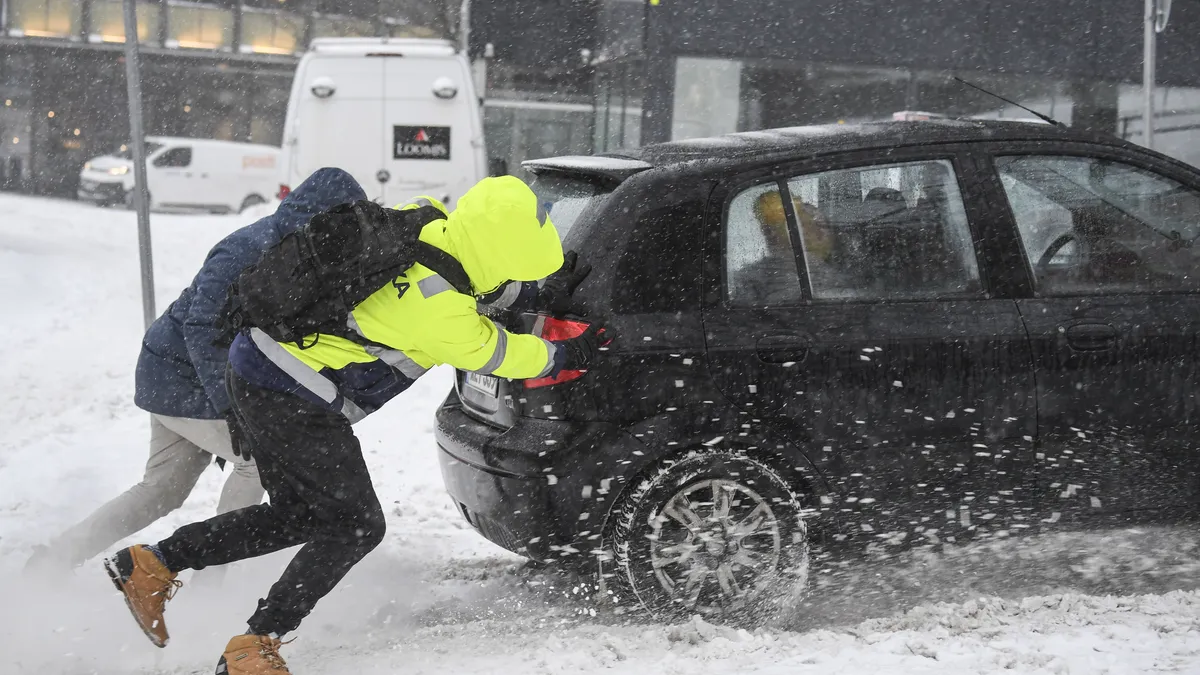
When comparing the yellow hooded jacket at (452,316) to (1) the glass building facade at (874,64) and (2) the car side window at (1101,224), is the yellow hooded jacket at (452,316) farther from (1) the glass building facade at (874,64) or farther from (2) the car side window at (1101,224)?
(1) the glass building facade at (874,64)

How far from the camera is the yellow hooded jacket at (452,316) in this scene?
3.22 metres

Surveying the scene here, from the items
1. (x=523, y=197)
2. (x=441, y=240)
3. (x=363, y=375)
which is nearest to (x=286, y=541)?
(x=363, y=375)

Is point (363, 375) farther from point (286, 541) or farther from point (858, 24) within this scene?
point (858, 24)

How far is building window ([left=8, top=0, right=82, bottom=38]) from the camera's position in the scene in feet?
84.4

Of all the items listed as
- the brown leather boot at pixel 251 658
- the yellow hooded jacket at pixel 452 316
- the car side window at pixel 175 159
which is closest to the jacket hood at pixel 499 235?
the yellow hooded jacket at pixel 452 316

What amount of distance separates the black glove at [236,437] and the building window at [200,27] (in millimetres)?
24261

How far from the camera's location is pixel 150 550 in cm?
373

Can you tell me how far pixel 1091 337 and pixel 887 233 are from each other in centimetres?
78

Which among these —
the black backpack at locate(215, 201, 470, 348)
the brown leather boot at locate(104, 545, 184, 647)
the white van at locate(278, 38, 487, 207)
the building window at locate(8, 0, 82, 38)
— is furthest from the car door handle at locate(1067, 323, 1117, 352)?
the building window at locate(8, 0, 82, 38)

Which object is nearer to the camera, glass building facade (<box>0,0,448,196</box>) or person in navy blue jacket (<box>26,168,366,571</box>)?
person in navy blue jacket (<box>26,168,366,571</box>)

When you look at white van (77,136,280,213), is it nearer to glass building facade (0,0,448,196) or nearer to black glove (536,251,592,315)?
glass building facade (0,0,448,196)

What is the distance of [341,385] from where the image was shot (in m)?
3.43

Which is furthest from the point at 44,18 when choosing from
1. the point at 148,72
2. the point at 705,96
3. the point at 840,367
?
the point at 840,367

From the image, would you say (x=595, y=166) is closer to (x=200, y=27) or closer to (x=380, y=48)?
(x=380, y=48)
